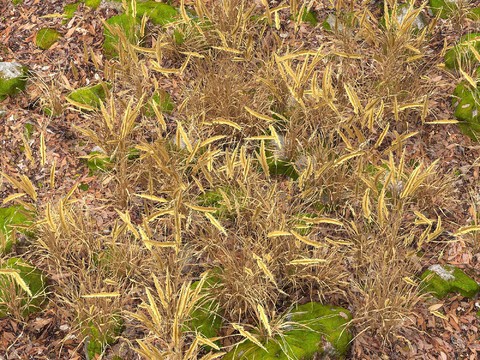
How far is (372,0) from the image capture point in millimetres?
4020

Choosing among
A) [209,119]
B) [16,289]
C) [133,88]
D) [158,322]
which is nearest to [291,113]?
[209,119]

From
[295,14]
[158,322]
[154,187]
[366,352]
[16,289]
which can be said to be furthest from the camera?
[295,14]

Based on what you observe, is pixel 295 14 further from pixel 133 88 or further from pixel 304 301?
pixel 304 301

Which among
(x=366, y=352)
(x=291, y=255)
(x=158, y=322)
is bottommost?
(x=366, y=352)

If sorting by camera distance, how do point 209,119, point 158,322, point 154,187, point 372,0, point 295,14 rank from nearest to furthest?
point 158,322 < point 154,187 < point 209,119 < point 295,14 < point 372,0

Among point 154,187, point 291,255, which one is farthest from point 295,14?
point 291,255

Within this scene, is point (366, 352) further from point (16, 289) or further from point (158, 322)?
point (16, 289)

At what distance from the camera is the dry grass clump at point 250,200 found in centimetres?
263

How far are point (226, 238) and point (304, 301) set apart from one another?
1.64 feet

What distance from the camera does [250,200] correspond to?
9.74 feet

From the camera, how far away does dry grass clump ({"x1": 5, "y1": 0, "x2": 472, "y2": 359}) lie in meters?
2.63

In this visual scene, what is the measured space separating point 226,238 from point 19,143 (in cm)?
152

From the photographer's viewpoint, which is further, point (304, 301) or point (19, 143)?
point (19, 143)

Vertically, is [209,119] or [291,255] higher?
[209,119]
